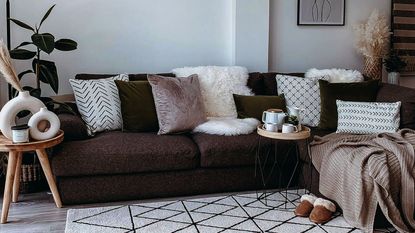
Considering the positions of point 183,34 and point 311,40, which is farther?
point 311,40

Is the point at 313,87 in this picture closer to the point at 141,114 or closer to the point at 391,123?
the point at 391,123

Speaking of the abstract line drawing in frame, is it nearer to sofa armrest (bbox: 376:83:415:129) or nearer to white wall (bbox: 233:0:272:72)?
white wall (bbox: 233:0:272:72)

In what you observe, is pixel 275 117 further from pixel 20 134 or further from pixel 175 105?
pixel 20 134

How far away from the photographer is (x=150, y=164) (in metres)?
3.07

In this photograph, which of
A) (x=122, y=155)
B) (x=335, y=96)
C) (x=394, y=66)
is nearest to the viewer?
(x=122, y=155)

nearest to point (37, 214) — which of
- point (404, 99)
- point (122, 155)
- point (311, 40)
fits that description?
point (122, 155)

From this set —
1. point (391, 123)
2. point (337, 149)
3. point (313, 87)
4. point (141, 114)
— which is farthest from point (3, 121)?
point (391, 123)

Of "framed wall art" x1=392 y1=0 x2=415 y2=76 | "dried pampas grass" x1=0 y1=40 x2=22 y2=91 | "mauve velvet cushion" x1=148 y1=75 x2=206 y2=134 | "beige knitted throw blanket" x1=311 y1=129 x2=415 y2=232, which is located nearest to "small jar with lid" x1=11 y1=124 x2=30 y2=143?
"dried pampas grass" x1=0 y1=40 x2=22 y2=91

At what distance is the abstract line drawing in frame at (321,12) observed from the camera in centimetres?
434

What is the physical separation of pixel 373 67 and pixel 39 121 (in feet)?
10.2

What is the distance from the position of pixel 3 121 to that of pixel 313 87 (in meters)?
2.37

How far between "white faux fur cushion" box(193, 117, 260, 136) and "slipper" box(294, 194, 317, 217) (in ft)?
2.27

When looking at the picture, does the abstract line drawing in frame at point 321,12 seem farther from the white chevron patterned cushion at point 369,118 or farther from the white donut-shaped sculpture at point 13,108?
the white donut-shaped sculpture at point 13,108

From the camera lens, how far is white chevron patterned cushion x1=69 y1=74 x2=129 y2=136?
3.36m
